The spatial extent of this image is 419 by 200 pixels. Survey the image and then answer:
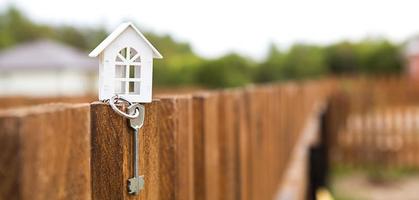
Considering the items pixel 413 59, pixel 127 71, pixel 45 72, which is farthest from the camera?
pixel 413 59

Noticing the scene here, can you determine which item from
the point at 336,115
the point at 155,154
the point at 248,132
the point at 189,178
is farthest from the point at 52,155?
the point at 336,115

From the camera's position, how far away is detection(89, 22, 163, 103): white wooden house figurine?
1.25 metres

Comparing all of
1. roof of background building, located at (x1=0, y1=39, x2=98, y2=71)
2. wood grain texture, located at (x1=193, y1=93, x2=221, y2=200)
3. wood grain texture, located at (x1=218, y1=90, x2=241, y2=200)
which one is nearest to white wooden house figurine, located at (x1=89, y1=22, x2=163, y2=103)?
wood grain texture, located at (x1=193, y1=93, x2=221, y2=200)

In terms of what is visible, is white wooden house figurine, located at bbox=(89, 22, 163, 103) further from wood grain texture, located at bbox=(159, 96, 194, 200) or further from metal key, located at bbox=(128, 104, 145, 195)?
wood grain texture, located at bbox=(159, 96, 194, 200)

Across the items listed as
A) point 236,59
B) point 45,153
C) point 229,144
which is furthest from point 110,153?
point 236,59

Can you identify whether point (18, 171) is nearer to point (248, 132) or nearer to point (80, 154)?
point (80, 154)

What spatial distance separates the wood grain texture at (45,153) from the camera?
82 cm

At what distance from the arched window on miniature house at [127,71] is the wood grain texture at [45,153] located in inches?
9.3

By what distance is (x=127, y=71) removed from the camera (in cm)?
131

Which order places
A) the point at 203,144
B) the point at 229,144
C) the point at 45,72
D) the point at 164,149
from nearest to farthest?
the point at 164,149
the point at 203,144
the point at 229,144
the point at 45,72

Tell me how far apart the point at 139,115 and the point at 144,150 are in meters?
0.11

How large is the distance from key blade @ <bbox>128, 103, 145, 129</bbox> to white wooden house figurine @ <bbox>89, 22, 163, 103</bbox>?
17 mm

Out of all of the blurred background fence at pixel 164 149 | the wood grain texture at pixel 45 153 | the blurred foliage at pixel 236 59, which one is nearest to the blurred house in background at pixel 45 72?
the blurred foliage at pixel 236 59

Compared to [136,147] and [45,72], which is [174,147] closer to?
[136,147]
